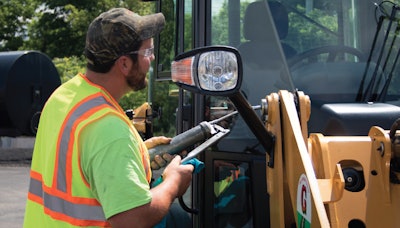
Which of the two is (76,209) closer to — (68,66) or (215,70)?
(215,70)

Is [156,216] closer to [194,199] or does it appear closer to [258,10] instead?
→ [194,199]

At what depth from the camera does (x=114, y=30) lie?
207cm

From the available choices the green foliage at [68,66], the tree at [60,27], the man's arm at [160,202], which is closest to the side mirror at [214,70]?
the man's arm at [160,202]

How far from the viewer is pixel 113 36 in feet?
6.79

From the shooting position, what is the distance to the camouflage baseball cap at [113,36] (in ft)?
6.80

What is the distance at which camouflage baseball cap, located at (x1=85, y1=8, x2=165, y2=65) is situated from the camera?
2072mm

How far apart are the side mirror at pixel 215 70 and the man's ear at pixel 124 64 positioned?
22 centimetres

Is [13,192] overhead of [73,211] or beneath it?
beneath

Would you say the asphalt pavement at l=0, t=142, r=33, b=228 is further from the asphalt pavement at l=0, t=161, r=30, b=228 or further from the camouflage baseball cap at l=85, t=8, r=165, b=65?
the camouflage baseball cap at l=85, t=8, r=165, b=65

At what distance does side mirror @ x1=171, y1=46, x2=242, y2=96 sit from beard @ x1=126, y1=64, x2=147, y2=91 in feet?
0.57

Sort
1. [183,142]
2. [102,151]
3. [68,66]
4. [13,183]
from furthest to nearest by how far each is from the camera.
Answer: [68,66] < [13,183] < [183,142] < [102,151]

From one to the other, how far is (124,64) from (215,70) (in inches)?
12.7

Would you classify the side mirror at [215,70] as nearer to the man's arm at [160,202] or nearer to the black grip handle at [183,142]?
the man's arm at [160,202]

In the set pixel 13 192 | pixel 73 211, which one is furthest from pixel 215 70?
pixel 13 192
